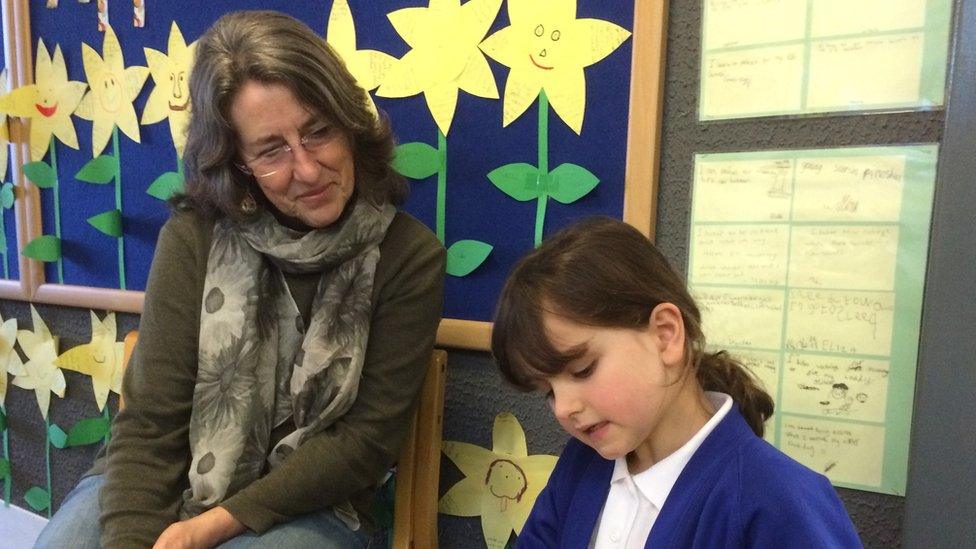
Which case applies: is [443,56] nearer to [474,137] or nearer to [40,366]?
[474,137]

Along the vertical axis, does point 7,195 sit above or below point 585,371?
above

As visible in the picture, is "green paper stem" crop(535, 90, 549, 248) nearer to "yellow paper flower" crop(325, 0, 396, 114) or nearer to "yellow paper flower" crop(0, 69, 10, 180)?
"yellow paper flower" crop(325, 0, 396, 114)

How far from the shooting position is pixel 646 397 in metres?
0.63

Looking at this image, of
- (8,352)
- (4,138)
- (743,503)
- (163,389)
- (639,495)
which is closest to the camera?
(743,503)

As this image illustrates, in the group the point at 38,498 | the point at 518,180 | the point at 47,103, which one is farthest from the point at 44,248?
the point at 518,180

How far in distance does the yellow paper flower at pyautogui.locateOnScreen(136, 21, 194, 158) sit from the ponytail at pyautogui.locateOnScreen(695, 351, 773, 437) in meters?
1.20

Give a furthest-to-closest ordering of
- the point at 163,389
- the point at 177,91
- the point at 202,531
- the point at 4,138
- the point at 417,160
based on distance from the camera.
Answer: the point at 4,138 < the point at 177,91 < the point at 417,160 < the point at 163,389 < the point at 202,531

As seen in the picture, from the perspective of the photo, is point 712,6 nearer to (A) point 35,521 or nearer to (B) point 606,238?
(B) point 606,238

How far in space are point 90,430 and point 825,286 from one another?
1.68 m

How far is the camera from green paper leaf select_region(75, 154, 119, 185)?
4.97 feet

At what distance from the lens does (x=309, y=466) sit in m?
0.92

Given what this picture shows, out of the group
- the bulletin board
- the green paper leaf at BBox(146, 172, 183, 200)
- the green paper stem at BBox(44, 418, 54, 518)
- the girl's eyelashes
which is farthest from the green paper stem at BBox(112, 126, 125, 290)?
the girl's eyelashes

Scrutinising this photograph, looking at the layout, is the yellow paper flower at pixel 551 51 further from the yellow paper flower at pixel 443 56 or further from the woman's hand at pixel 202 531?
the woman's hand at pixel 202 531

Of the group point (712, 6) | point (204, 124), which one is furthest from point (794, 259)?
point (204, 124)
